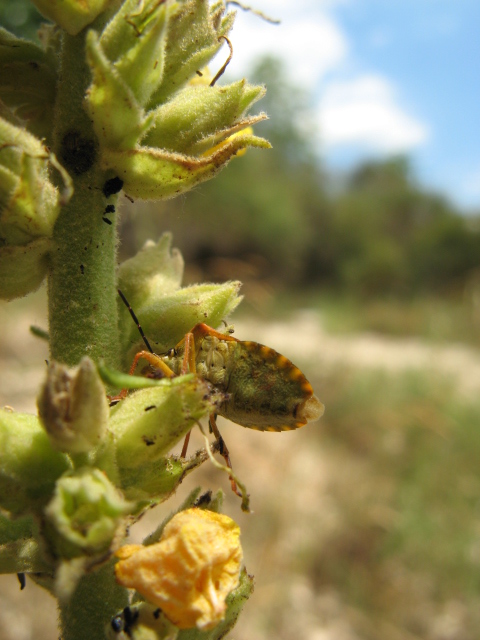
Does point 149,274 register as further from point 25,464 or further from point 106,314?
point 25,464

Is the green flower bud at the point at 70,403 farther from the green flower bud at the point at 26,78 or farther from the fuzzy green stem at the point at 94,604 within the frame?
the green flower bud at the point at 26,78

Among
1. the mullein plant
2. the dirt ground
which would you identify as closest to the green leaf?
the mullein plant

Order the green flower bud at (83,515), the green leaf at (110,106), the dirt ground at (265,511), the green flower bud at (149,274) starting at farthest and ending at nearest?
the dirt ground at (265,511) < the green flower bud at (149,274) < the green leaf at (110,106) < the green flower bud at (83,515)

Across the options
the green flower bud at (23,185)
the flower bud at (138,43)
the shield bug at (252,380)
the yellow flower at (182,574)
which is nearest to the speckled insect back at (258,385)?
the shield bug at (252,380)

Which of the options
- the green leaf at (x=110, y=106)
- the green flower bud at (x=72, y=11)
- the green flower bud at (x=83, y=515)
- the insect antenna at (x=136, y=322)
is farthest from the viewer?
the insect antenna at (x=136, y=322)

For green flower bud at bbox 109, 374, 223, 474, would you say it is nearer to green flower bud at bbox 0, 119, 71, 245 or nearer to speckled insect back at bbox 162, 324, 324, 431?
speckled insect back at bbox 162, 324, 324, 431

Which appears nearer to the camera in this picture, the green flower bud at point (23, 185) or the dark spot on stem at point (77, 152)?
the green flower bud at point (23, 185)

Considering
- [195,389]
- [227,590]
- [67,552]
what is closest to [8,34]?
[195,389]

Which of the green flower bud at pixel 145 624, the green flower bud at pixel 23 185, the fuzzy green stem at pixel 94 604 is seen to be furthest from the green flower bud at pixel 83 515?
the green flower bud at pixel 23 185

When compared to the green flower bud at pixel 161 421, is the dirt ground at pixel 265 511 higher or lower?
lower

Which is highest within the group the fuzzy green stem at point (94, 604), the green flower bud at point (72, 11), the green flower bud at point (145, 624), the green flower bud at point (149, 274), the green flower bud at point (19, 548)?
the green flower bud at point (72, 11)
